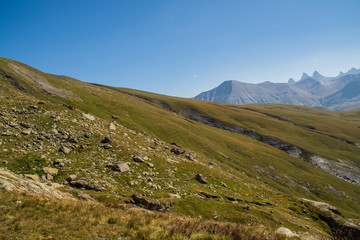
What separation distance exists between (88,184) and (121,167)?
547cm

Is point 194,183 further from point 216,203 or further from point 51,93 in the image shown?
point 51,93

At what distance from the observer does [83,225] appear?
11.0 m

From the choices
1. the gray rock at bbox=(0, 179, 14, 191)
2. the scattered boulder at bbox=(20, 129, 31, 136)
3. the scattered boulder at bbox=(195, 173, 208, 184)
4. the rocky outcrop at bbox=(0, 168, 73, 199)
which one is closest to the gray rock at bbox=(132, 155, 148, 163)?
the scattered boulder at bbox=(195, 173, 208, 184)

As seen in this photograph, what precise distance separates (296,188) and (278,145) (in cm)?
5440

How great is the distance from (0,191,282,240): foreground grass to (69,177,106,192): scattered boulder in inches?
285

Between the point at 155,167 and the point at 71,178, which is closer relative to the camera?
the point at 71,178

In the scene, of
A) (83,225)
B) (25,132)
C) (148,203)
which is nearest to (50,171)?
(25,132)

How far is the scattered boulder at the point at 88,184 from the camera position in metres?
20.2

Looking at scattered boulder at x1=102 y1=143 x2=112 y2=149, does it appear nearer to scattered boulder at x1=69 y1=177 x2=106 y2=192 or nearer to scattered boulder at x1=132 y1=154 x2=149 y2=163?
scattered boulder at x1=132 y1=154 x2=149 y2=163

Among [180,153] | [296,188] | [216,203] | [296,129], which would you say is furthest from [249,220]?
[296,129]

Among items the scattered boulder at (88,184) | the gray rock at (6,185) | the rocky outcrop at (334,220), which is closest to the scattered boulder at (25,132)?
the scattered boulder at (88,184)

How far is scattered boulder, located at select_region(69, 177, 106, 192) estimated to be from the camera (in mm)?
20156

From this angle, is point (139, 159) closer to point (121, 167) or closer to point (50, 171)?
point (121, 167)

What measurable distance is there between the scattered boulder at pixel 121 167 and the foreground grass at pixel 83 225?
11.7 meters
